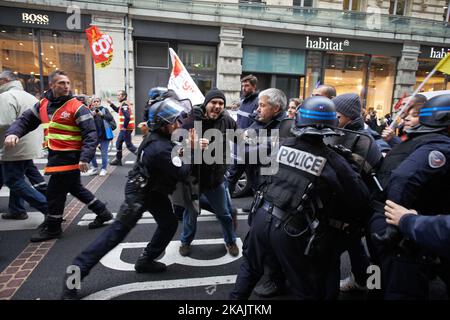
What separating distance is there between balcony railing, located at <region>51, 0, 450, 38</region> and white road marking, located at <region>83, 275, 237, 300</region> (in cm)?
1238

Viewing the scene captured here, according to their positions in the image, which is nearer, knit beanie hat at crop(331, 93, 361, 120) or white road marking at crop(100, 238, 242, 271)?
knit beanie hat at crop(331, 93, 361, 120)

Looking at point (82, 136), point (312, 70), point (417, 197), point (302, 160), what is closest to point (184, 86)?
point (82, 136)

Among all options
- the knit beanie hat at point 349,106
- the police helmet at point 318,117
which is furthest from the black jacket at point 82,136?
the knit beanie hat at point 349,106

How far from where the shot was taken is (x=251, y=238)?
95.1 inches

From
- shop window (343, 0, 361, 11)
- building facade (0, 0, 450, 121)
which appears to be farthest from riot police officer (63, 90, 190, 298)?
shop window (343, 0, 361, 11)

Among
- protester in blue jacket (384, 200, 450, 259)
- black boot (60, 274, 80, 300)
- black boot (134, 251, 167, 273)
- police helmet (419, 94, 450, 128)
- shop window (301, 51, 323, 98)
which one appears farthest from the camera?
shop window (301, 51, 323, 98)

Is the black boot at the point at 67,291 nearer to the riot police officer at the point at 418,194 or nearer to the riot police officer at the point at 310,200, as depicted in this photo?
the riot police officer at the point at 310,200

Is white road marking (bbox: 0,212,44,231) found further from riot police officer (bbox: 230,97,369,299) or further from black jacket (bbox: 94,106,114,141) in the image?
riot police officer (bbox: 230,97,369,299)

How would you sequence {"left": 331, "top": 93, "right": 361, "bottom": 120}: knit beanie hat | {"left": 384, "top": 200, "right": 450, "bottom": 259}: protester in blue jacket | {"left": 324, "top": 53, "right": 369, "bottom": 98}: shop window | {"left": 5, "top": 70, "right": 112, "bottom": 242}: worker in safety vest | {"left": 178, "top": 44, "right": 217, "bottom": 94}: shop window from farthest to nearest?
{"left": 324, "top": 53, "right": 369, "bottom": 98}: shop window → {"left": 178, "top": 44, "right": 217, "bottom": 94}: shop window → {"left": 5, "top": 70, "right": 112, "bottom": 242}: worker in safety vest → {"left": 331, "top": 93, "right": 361, "bottom": 120}: knit beanie hat → {"left": 384, "top": 200, "right": 450, "bottom": 259}: protester in blue jacket

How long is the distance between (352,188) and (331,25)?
47.6ft

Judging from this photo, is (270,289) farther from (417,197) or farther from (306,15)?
(306,15)

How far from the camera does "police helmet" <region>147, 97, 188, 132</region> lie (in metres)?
2.87

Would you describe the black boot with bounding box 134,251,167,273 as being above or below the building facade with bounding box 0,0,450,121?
below

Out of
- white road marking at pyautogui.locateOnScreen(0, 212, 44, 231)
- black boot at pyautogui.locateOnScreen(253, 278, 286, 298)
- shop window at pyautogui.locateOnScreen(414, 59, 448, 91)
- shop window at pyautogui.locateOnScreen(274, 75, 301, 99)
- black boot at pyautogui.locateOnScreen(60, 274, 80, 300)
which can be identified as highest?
shop window at pyautogui.locateOnScreen(414, 59, 448, 91)
